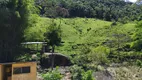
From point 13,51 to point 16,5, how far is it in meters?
2.89

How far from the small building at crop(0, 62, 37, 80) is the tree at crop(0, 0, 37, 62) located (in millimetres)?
1369

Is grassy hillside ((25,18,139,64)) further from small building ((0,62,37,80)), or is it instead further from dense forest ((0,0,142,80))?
small building ((0,62,37,80))

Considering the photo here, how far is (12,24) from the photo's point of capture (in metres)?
16.6

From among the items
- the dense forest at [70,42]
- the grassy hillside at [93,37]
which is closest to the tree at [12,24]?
the dense forest at [70,42]

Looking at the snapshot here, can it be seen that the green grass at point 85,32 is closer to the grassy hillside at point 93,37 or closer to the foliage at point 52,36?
the grassy hillside at point 93,37

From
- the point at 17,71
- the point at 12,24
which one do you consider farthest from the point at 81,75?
the point at 12,24

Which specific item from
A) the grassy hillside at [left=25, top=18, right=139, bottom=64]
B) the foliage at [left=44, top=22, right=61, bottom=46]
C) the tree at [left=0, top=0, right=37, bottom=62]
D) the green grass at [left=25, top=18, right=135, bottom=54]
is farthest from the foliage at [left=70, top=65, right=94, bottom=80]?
the green grass at [left=25, top=18, right=135, bottom=54]

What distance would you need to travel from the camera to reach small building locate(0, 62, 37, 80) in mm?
14070

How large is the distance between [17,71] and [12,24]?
3669mm

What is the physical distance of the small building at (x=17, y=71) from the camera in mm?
14070

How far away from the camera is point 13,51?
16.3 m

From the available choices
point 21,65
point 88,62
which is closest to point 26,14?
point 21,65

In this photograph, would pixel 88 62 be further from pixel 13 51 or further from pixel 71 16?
pixel 71 16

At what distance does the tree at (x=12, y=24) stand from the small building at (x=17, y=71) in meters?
1.37
